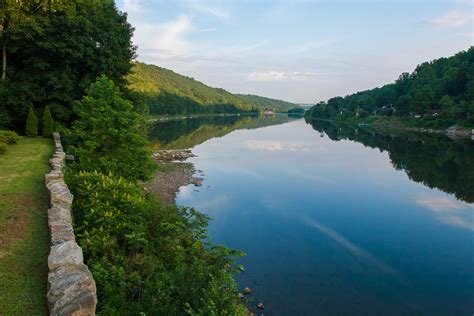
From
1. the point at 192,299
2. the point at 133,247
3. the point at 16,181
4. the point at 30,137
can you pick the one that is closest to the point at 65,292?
the point at 192,299

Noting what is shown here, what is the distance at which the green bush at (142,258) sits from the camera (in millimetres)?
8750

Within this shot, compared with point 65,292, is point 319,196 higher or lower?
lower

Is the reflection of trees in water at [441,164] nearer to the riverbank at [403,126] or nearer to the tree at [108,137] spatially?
the riverbank at [403,126]

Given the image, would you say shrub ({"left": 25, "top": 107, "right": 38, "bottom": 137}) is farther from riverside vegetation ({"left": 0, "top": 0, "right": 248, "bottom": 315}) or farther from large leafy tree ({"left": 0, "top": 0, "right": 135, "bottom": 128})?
large leafy tree ({"left": 0, "top": 0, "right": 135, "bottom": 128})

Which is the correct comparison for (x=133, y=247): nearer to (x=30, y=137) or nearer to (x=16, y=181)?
(x=16, y=181)

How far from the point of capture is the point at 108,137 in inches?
742

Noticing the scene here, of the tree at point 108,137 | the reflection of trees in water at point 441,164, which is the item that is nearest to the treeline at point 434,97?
the reflection of trees in water at point 441,164

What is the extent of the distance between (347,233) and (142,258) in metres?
14.8

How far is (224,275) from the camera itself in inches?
411

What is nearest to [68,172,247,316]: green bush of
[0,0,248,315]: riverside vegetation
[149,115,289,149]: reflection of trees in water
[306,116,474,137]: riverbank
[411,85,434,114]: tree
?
[0,0,248,315]: riverside vegetation

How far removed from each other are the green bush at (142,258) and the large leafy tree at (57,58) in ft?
60.6

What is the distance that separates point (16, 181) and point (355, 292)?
48.6 feet

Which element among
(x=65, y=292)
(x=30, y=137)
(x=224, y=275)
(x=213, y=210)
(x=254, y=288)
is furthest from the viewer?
(x=30, y=137)

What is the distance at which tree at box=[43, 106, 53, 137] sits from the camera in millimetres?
28500
